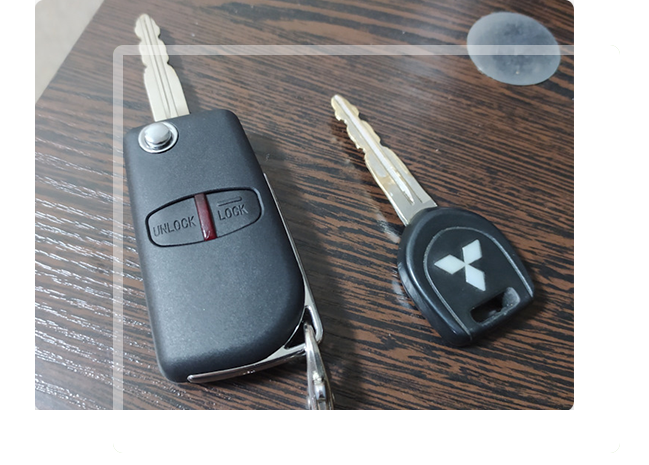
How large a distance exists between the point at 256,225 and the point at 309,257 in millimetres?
52

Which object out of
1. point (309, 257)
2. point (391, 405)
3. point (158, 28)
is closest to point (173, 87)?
point (158, 28)

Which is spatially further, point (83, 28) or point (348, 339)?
point (83, 28)

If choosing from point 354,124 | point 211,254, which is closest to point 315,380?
point 211,254

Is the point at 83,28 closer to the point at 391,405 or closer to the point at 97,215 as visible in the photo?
the point at 97,215

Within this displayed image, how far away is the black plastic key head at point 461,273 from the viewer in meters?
0.33

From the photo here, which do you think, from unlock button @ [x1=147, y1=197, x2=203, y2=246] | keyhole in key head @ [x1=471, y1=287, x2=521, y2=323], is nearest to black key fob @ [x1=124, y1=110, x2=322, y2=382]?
unlock button @ [x1=147, y1=197, x2=203, y2=246]

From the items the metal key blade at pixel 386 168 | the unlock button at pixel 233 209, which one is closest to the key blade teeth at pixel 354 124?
the metal key blade at pixel 386 168

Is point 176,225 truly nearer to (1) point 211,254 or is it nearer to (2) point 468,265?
(1) point 211,254

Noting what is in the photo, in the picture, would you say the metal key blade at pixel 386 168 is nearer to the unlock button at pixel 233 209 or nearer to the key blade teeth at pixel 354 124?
the key blade teeth at pixel 354 124

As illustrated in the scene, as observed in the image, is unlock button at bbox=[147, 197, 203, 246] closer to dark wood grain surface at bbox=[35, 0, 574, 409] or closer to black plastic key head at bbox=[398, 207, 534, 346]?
dark wood grain surface at bbox=[35, 0, 574, 409]

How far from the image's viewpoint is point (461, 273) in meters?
0.34

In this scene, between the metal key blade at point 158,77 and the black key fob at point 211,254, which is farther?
the metal key blade at point 158,77

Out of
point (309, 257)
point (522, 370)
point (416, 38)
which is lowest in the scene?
point (522, 370)

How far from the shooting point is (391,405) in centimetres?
32
